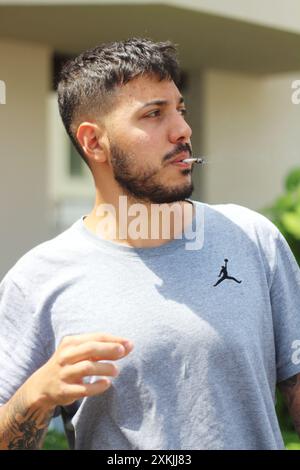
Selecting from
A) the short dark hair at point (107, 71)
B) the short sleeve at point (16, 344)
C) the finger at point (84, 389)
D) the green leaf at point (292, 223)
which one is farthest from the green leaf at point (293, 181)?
the finger at point (84, 389)

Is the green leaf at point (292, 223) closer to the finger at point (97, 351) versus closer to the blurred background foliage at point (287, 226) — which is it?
the blurred background foliage at point (287, 226)

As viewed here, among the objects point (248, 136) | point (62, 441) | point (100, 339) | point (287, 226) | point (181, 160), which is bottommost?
point (62, 441)

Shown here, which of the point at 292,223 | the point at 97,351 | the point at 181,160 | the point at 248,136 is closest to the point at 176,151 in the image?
the point at 181,160

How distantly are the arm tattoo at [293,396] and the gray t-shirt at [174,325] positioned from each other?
3 centimetres

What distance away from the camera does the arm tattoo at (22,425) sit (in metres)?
2.11

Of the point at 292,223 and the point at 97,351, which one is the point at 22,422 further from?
the point at 292,223

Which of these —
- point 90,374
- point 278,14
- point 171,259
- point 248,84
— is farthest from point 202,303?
point 248,84

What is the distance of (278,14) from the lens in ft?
26.0

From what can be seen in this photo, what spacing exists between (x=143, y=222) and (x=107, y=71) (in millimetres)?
413

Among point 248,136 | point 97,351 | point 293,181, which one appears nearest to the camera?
point 97,351

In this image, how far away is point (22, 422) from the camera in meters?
Answer: 2.15

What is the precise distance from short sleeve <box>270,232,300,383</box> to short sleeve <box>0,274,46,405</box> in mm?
597

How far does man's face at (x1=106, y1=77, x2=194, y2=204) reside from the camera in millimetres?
2197

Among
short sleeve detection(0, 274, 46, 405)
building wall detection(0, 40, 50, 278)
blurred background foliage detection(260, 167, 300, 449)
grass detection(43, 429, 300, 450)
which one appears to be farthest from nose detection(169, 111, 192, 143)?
building wall detection(0, 40, 50, 278)
